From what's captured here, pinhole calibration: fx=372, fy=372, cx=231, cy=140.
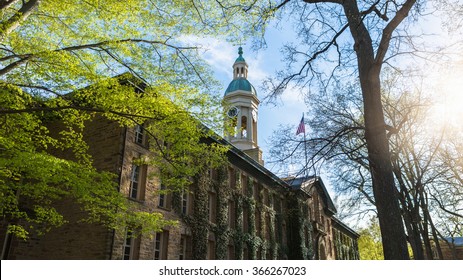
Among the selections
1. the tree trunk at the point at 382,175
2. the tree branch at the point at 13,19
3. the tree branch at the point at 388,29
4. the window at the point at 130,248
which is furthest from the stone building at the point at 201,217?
the tree branch at the point at 13,19

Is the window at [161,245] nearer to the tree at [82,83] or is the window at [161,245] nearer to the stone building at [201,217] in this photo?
the stone building at [201,217]

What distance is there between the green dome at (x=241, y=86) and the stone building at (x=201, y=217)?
7.40 meters

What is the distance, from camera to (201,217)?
21.5m

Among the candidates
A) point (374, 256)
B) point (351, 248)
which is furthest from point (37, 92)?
point (374, 256)

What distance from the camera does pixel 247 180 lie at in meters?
28.4

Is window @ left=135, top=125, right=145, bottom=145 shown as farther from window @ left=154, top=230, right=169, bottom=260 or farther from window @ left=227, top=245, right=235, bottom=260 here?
window @ left=227, top=245, right=235, bottom=260

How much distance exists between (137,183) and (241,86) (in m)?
27.9

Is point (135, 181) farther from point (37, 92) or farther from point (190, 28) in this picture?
point (190, 28)

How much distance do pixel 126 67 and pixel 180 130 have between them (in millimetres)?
2466

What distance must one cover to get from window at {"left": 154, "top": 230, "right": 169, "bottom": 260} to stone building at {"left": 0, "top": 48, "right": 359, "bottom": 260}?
0.05 metres

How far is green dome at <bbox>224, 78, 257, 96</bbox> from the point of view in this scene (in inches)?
1731

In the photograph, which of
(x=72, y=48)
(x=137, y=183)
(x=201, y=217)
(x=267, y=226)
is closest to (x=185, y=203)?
(x=201, y=217)

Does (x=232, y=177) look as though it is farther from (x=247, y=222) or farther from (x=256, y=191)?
(x=256, y=191)

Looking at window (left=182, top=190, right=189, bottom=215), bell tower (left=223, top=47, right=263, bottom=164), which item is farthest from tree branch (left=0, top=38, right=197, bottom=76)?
bell tower (left=223, top=47, right=263, bottom=164)
